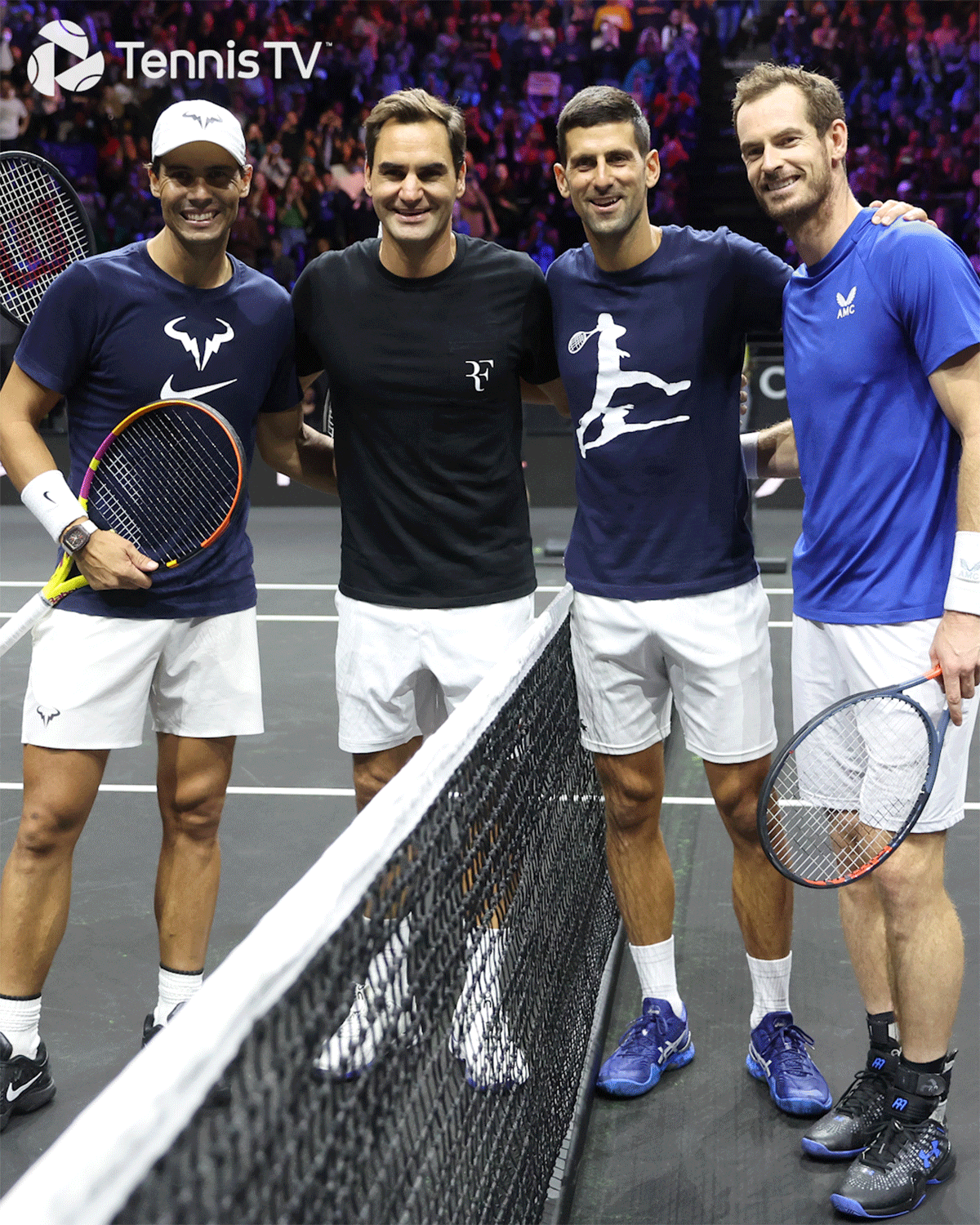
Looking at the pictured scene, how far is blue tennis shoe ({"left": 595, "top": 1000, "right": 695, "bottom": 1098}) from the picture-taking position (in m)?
2.74

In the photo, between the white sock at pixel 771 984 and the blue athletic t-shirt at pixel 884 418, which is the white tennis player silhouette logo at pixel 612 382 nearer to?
the blue athletic t-shirt at pixel 884 418

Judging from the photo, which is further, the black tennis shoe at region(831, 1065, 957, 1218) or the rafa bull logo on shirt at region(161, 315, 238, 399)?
the rafa bull logo on shirt at region(161, 315, 238, 399)

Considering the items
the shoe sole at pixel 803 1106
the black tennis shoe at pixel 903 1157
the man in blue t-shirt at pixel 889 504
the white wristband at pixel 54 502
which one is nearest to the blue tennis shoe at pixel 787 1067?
the shoe sole at pixel 803 1106

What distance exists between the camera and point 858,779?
2.53 meters

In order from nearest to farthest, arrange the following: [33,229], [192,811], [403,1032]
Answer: [403,1032], [192,811], [33,229]

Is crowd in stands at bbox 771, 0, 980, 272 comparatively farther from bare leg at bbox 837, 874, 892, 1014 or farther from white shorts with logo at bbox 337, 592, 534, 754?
bare leg at bbox 837, 874, 892, 1014

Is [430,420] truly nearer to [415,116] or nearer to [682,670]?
[415,116]

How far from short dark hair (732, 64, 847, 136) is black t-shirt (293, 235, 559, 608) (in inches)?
23.2

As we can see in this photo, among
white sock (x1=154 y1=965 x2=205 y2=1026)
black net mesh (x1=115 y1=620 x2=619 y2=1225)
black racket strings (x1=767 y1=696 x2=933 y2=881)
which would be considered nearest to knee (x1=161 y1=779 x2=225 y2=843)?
white sock (x1=154 y1=965 x2=205 y2=1026)

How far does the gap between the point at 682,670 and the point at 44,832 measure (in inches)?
53.6

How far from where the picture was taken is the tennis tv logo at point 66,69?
43.3 ft

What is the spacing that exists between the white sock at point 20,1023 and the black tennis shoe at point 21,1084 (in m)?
0.01

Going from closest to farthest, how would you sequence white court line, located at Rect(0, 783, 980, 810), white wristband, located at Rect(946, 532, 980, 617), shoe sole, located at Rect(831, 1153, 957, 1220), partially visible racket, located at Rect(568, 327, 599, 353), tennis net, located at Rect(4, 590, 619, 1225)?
tennis net, located at Rect(4, 590, 619, 1225) → white wristband, located at Rect(946, 532, 980, 617) → shoe sole, located at Rect(831, 1153, 957, 1220) → partially visible racket, located at Rect(568, 327, 599, 353) → white court line, located at Rect(0, 783, 980, 810)

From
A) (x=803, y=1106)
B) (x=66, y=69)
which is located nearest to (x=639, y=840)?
(x=803, y=1106)
